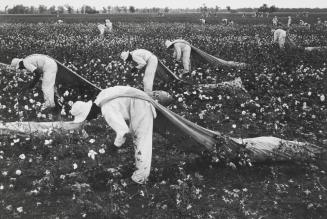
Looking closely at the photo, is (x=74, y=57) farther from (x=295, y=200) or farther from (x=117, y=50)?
(x=295, y=200)

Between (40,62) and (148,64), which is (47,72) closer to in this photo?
(40,62)

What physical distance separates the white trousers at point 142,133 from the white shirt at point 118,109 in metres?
0.05

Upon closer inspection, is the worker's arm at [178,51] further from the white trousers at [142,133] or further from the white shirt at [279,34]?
the white shirt at [279,34]

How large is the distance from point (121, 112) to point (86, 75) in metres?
6.95

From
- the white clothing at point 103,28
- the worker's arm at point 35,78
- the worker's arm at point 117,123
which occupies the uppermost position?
the worker's arm at point 117,123

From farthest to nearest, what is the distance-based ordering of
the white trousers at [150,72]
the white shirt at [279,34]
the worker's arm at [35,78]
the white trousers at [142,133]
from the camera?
the white shirt at [279,34] < the white trousers at [150,72] < the worker's arm at [35,78] < the white trousers at [142,133]

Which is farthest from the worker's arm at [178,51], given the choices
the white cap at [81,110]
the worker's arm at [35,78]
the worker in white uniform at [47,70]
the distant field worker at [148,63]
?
the white cap at [81,110]

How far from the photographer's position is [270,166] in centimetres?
623

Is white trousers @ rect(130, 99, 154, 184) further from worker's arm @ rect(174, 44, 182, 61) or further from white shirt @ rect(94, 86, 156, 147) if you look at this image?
worker's arm @ rect(174, 44, 182, 61)

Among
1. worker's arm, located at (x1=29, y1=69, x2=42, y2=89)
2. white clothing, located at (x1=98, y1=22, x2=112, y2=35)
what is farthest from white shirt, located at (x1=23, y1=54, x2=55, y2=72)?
white clothing, located at (x1=98, y1=22, x2=112, y2=35)

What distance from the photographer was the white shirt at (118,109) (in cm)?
499

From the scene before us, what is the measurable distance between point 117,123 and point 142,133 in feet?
1.71

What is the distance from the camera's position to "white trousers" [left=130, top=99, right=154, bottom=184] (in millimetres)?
5438

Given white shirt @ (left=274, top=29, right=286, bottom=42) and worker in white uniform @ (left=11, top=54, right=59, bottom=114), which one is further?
white shirt @ (left=274, top=29, right=286, bottom=42)
